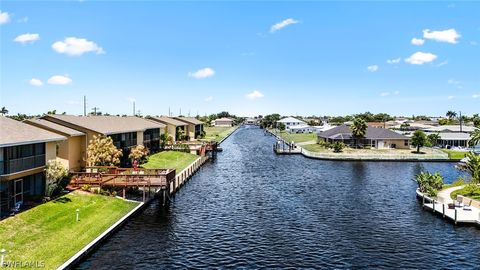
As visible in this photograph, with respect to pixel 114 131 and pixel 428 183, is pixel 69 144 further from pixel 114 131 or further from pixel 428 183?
pixel 428 183

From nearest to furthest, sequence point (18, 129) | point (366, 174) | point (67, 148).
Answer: point (18, 129) < point (67, 148) < point (366, 174)

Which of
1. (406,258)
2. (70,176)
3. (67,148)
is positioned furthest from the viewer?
(67,148)

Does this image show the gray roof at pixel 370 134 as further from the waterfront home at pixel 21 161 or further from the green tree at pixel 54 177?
the waterfront home at pixel 21 161

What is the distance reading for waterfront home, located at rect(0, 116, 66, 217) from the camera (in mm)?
32625

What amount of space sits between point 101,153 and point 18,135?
15264 millimetres

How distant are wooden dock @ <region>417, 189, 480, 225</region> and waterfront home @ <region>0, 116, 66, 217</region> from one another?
132 feet

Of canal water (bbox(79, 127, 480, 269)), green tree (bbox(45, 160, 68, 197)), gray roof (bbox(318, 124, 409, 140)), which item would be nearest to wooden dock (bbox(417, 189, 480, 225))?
canal water (bbox(79, 127, 480, 269))

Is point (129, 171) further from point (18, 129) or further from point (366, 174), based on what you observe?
point (366, 174)

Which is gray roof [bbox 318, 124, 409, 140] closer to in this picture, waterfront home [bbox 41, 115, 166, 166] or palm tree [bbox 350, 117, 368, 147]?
palm tree [bbox 350, 117, 368, 147]

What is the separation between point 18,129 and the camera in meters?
37.1

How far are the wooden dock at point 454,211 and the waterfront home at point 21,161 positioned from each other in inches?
1579

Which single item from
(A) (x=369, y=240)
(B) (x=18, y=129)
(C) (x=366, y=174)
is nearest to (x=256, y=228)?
(A) (x=369, y=240)

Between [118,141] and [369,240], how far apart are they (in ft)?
136

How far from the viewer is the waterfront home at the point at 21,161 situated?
32.6 meters
